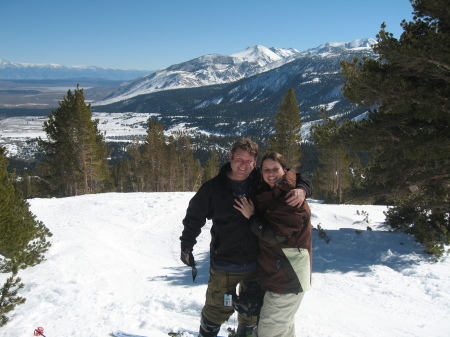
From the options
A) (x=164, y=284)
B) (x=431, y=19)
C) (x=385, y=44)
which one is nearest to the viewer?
(x=164, y=284)

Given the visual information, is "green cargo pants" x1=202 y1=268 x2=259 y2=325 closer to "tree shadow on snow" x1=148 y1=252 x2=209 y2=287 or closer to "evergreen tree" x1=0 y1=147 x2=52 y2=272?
"tree shadow on snow" x1=148 y1=252 x2=209 y2=287

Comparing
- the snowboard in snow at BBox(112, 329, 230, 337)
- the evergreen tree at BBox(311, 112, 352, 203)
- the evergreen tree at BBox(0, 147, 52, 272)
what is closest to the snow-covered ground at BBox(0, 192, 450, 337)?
the snowboard in snow at BBox(112, 329, 230, 337)

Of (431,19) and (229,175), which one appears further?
(431,19)

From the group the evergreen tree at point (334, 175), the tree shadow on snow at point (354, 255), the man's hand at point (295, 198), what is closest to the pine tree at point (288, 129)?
the evergreen tree at point (334, 175)

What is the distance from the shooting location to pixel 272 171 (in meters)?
3.31

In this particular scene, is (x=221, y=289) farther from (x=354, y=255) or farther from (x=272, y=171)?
(x=354, y=255)

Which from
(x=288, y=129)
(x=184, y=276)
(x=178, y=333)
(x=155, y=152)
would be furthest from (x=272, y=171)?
(x=155, y=152)

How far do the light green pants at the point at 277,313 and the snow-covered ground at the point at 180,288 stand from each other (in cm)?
126

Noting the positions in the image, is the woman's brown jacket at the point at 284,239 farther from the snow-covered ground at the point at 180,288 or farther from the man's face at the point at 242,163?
the snow-covered ground at the point at 180,288

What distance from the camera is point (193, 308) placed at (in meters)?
5.36

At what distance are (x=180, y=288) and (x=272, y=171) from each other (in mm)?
4210

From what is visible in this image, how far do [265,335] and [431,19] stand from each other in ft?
30.5

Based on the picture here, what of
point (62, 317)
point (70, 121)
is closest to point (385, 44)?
point (62, 317)

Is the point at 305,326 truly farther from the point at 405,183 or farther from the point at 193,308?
the point at 405,183
